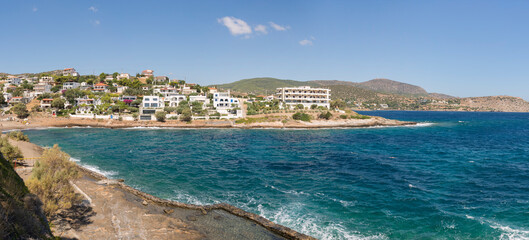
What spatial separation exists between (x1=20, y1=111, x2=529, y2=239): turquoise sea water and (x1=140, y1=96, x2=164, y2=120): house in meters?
43.4

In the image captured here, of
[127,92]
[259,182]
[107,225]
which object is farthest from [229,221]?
[127,92]

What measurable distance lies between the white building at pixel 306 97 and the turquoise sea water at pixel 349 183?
67.8m

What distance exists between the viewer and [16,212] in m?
7.28

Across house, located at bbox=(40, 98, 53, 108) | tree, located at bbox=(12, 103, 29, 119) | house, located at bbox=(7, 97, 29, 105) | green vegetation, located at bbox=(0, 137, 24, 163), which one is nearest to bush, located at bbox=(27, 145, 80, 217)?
green vegetation, located at bbox=(0, 137, 24, 163)

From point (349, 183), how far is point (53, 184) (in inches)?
959

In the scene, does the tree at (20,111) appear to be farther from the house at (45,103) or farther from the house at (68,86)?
the house at (68,86)

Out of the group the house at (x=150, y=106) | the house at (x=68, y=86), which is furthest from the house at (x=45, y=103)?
the house at (x=150, y=106)

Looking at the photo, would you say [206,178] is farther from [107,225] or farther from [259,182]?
[107,225]

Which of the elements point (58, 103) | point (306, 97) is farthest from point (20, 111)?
point (306, 97)

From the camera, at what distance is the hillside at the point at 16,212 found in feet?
21.7

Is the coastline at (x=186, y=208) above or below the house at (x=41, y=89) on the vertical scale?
below

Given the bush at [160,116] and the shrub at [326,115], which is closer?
the bush at [160,116]

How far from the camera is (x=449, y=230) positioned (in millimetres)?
17359

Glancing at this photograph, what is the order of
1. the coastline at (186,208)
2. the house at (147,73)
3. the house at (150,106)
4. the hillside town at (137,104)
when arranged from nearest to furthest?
1. the coastline at (186,208)
2. the hillside town at (137,104)
3. the house at (150,106)
4. the house at (147,73)
